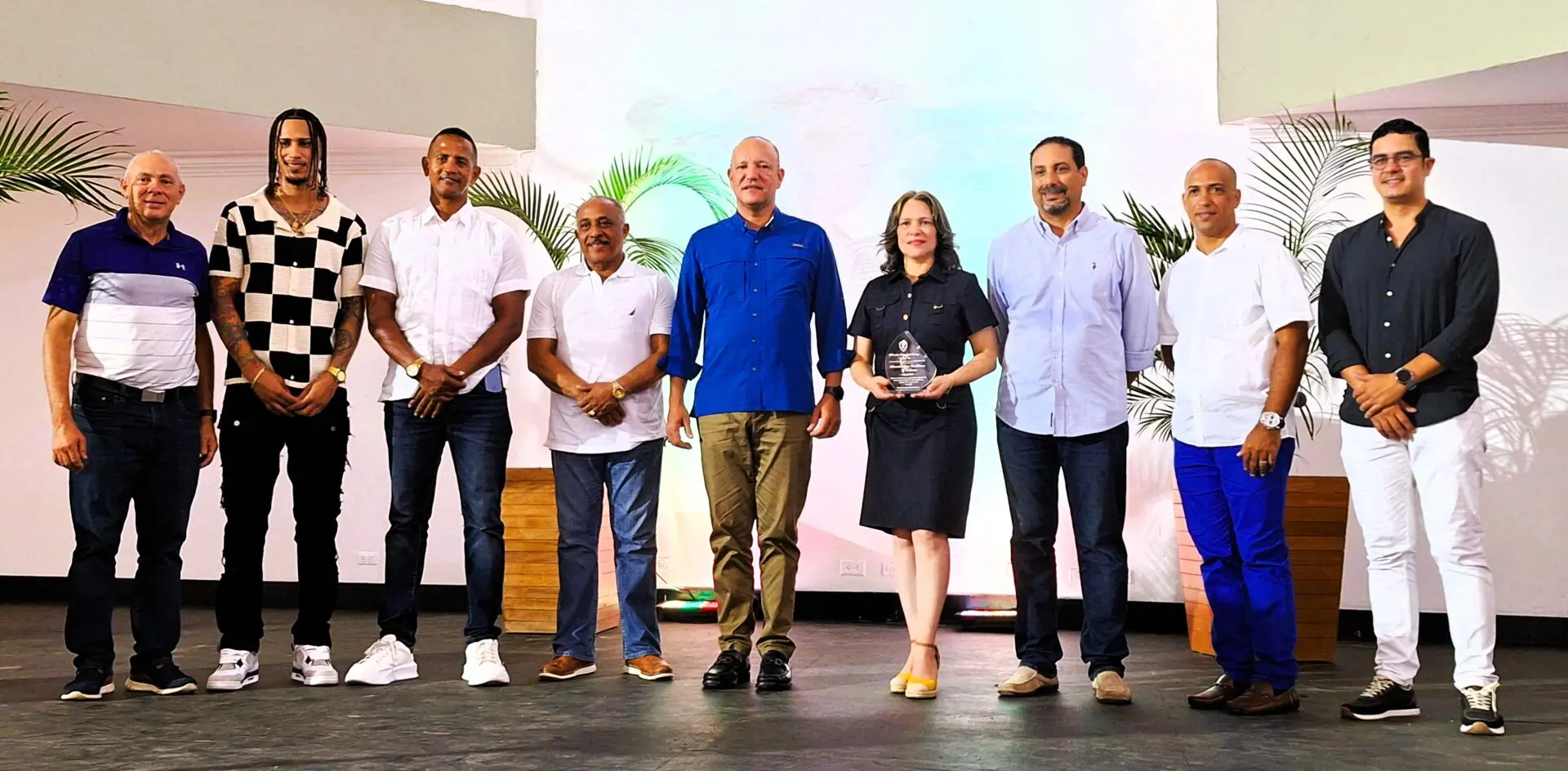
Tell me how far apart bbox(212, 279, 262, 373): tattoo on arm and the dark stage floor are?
0.97 m

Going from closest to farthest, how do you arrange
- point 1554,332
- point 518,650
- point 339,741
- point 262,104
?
1. point 339,741
2. point 518,650
3. point 1554,332
4. point 262,104

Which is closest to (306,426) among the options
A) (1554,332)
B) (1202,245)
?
(1202,245)

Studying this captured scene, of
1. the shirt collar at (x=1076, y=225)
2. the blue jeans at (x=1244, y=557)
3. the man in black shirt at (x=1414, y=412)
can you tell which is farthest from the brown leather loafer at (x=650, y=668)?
the man in black shirt at (x=1414, y=412)

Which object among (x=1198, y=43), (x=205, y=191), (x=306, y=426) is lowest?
(x=306, y=426)

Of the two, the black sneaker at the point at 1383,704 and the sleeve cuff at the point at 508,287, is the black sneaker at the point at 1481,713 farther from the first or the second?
the sleeve cuff at the point at 508,287

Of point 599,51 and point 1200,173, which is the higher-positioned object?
point 599,51

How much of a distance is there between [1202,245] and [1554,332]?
2.59 meters

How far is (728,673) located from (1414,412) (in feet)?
6.64

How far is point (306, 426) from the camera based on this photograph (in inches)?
160

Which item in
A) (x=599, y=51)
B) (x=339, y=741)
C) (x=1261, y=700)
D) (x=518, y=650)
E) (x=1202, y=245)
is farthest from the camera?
(x=599, y=51)

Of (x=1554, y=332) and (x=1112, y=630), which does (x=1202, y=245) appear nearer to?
(x=1112, y=630)

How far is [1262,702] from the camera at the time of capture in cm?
370

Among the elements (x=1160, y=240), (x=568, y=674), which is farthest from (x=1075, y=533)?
(x=1160, y=240)

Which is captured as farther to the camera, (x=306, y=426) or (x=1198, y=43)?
(x=1198, y=43)
